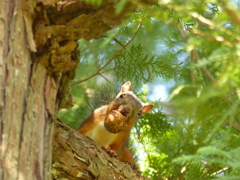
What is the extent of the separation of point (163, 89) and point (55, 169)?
3.74 m

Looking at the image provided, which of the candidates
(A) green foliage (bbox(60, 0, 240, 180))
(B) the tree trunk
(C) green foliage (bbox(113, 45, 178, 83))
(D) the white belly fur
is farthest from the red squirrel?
(B) the tree trunk

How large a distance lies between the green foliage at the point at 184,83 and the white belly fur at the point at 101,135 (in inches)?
11.0

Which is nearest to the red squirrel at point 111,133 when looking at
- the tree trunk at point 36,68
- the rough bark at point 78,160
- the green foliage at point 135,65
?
the green foliage at point 135,65

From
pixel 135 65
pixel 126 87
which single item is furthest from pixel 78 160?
pixel 126 87

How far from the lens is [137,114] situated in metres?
3.37

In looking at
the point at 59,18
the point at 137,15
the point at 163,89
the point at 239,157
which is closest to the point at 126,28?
the point at 137,15

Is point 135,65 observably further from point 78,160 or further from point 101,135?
point 78,160

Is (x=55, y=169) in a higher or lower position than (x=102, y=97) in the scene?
higher

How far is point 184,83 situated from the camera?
3719mm

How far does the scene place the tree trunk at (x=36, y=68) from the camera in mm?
1608

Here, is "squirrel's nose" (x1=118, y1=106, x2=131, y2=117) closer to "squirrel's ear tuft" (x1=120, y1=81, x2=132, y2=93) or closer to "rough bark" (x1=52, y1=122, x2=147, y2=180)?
"squirrel's ear tuft" (x1=120, y1=81, x2=132, y2=93)

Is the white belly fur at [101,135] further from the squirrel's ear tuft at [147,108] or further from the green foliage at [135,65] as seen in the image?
the green foliage at [135,65]

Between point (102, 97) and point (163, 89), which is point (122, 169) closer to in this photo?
point (102, 97)

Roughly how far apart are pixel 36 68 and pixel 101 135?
61.2 inches
